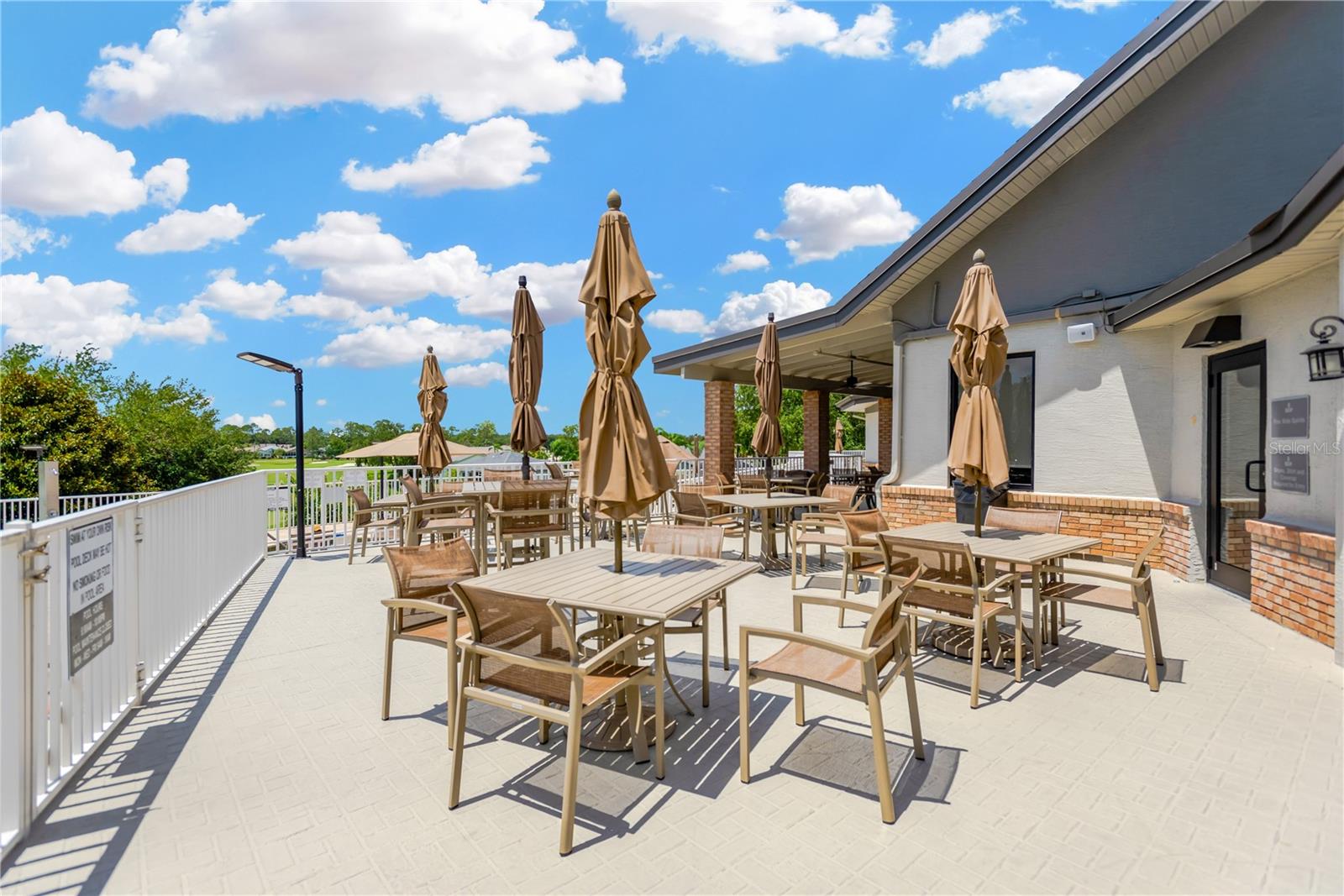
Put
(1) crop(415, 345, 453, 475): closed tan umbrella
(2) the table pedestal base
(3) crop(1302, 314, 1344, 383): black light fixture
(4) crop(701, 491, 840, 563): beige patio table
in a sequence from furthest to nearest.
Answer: (1) crop(415, 345, 453, 475): closed tan umbrella < (4) crop(701, 491, 840, 563): beige patio table < (3) crop(1302, 314, 1344, 383): black light fixture < (2) the table pedestal base

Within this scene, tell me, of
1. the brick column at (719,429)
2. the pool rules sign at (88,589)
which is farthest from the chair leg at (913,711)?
the brick column at (719,429)

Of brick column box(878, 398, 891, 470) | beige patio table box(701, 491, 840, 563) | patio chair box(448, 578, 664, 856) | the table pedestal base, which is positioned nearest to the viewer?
patio chair box(448, 578, 664, 856)

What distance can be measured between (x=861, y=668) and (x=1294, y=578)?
4496 millimetres

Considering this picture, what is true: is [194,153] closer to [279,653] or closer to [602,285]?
[279,653]

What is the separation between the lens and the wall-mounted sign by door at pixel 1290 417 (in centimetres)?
506

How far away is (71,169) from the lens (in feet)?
96.1

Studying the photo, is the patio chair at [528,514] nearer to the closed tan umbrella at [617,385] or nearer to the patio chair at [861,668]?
the closed tan umbrella at [617,385]

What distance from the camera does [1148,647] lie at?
365 cm

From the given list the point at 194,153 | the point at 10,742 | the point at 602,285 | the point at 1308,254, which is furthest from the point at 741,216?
the point at 10,742

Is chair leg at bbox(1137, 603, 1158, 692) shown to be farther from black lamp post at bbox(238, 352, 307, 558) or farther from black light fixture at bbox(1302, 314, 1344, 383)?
black lamp post at bbox(238, 352, 307, 558)

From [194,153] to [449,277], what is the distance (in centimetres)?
3119

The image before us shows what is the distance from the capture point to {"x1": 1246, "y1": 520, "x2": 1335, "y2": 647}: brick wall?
448 cm

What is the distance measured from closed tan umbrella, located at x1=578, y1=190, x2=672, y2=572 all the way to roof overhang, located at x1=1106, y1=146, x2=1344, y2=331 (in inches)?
143

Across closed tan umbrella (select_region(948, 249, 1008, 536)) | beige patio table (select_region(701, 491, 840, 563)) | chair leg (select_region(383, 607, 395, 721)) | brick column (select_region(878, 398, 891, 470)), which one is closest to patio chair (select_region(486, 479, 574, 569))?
beige patio table (select_region(701, 491, 840, 563))
